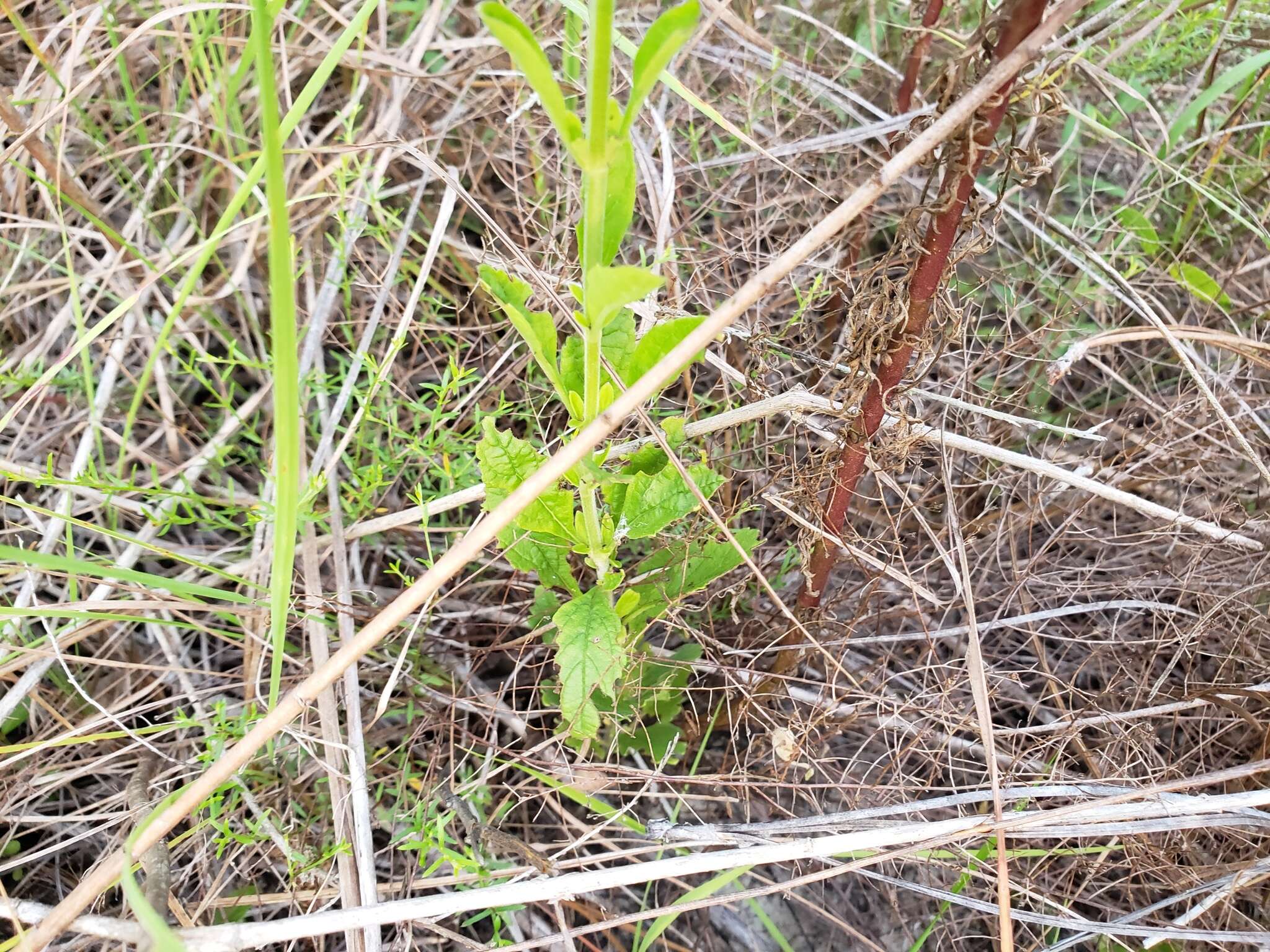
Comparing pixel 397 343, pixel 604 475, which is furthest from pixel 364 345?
pixel 604 475

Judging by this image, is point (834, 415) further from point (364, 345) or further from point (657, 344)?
point (364, 345)

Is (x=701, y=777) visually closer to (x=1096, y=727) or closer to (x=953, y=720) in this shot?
(x=953, y=720)

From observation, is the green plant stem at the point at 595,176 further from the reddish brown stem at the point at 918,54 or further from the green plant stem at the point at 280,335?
the reddish brown stem at the point at 918,54

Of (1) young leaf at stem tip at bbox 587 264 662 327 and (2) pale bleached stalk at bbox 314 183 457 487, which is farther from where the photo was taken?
(2) pale bleached stalk at bbox 314 183 457 487

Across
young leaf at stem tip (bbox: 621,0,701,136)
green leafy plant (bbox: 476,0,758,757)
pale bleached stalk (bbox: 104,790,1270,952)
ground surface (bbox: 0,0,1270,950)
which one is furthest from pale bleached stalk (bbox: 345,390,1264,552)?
young leaf at stem tip (bbox: 621,0,701,136)

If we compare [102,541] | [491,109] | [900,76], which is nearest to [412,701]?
[102,541]

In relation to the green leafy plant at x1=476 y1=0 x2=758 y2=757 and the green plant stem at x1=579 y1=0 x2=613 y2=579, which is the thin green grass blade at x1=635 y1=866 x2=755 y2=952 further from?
the green plant stem at x1=579 y1=0 x2=613 y2=579
